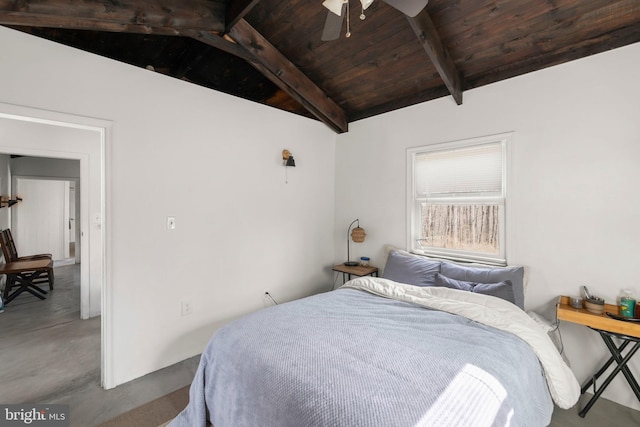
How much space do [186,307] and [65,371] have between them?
101 cm

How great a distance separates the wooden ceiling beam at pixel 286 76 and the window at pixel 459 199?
1.10 meters

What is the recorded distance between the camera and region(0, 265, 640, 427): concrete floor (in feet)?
6.30

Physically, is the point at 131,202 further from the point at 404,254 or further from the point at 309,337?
the point at 404,254

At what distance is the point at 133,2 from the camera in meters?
1.85

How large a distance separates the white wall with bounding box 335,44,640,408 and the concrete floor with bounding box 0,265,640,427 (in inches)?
22.0

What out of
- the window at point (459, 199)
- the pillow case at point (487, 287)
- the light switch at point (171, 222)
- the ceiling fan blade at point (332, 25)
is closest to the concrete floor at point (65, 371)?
the light switch at point (171, 222)

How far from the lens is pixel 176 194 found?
2535 mm

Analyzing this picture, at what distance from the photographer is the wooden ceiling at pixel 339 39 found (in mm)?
1900

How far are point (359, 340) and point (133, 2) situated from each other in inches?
101

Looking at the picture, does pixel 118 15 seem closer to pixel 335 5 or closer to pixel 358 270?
pixel 335 5

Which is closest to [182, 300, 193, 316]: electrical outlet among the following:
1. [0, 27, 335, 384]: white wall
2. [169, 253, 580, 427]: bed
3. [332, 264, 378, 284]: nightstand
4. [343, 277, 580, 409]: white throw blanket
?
[0, 27, 335, 384]: white wall

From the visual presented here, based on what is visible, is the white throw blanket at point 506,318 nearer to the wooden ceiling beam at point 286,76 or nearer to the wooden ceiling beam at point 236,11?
the wooden ceiling beam at point 286,76

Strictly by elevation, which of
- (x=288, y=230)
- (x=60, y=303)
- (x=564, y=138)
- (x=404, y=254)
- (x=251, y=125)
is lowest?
(x=60, y=303)

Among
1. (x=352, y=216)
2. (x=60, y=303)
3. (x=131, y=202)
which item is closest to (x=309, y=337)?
(x=131, y=202)
